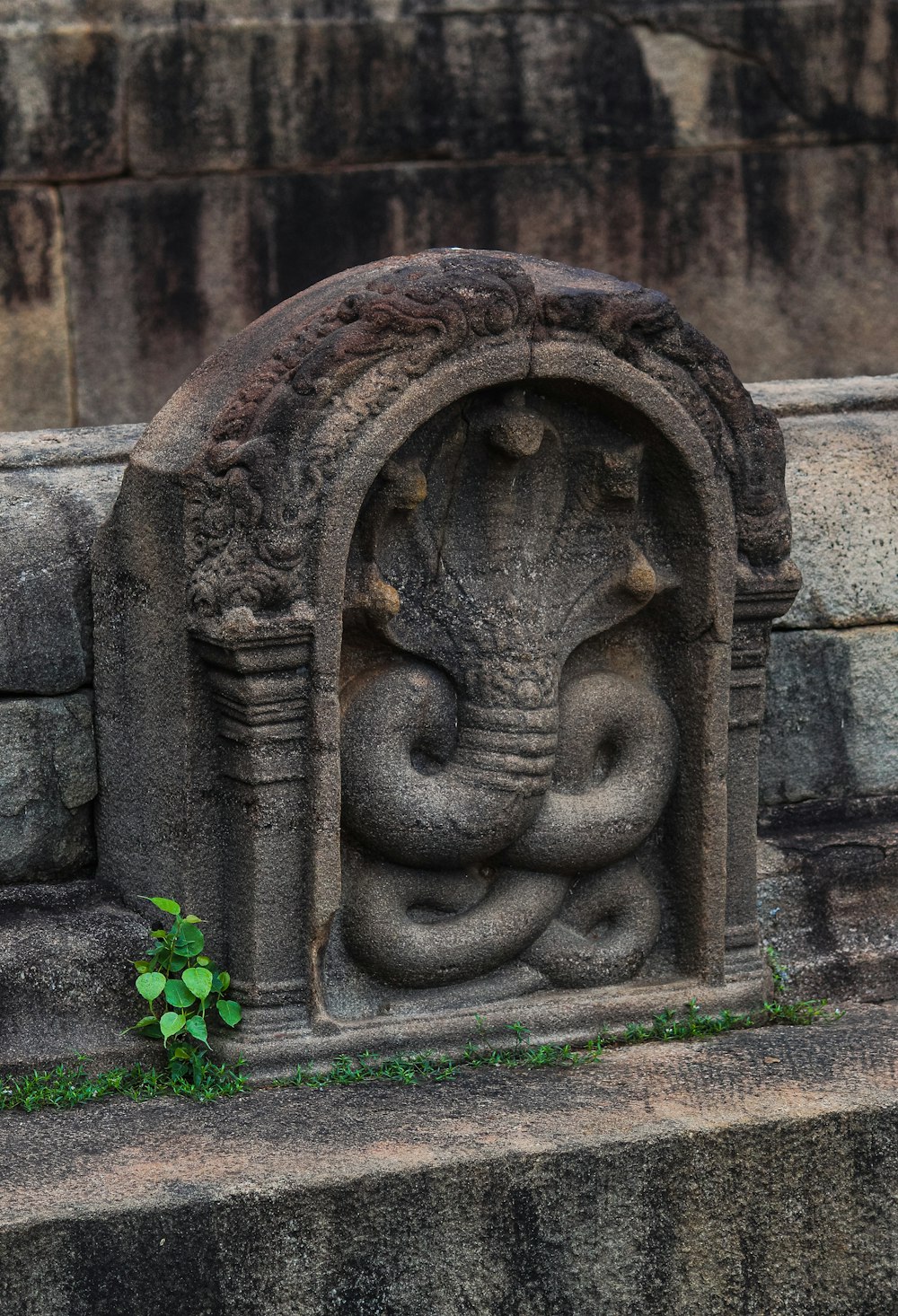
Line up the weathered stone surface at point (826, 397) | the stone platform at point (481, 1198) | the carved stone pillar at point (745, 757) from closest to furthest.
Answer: the stone platform at point (481, 1198)
the carved stone pillar at point (745, 757)
the weathered stone surface at point (826, 397)

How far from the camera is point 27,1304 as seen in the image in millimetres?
3186

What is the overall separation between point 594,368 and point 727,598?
0.56m

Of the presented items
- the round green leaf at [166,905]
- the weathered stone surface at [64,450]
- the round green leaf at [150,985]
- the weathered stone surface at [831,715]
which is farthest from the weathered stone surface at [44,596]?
the weathered stone surface at [831,715]

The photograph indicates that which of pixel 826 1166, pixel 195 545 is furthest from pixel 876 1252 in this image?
pixel 195 545

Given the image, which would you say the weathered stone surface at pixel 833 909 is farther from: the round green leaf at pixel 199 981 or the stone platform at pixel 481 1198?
the round green leaf at pixel 199 981

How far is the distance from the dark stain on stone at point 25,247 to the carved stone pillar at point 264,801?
3.86 metres

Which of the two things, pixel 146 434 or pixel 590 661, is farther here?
pixel 590 661

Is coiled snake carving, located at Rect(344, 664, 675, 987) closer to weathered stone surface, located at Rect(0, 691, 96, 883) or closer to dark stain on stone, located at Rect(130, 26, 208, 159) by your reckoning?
weathered stone surface, located at Rect(0, 691, 96, 883)

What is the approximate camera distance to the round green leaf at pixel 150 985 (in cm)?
355

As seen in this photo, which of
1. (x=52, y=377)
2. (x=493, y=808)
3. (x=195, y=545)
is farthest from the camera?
(x=52, y=377)

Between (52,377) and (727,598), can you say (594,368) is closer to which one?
(727,598)

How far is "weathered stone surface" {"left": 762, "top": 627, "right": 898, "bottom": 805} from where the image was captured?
14.5 feet

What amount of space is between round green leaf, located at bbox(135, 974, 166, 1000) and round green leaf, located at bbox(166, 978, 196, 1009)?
3 centimetres

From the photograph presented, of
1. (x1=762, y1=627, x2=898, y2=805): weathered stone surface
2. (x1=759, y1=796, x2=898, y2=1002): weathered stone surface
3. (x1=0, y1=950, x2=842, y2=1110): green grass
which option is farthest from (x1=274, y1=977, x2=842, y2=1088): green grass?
(x1=762, y1=627, x2=898, y2=805): weathered stone surface
